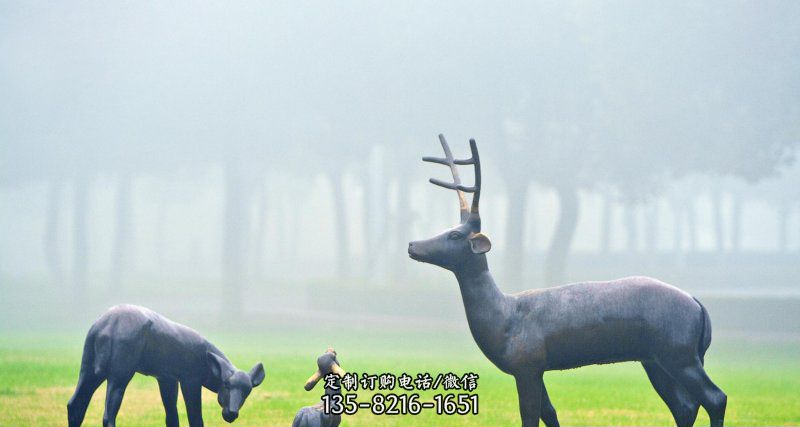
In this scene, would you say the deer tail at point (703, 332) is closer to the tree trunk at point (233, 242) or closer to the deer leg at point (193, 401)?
the deer leg at point (193, 401)

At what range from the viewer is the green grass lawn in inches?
347

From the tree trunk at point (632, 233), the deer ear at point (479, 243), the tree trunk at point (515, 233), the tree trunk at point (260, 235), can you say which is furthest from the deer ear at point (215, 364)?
the tree trunk at point (632, 233)

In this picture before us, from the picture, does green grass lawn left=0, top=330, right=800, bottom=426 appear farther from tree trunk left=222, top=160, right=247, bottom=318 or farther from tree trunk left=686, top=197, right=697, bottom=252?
tree trunk left=686, top=197, right=697, bottom=252

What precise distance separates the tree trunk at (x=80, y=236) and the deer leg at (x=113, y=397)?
1300 centimetres

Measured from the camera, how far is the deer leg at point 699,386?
5445 millimetres

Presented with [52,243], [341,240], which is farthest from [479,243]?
[52,243]

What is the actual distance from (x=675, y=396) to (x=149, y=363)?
10.4 ft

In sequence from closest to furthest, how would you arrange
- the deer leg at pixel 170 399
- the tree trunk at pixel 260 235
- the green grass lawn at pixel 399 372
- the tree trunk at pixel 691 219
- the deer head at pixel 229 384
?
the deer head at pixel 229 384 → the deer leg at pixel 170 399 → the green grass lawn at pixel 399 372 → the tree trunk at pixel 260 235 → the tree trunk at pixel 691 219

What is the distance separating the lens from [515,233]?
16.1m

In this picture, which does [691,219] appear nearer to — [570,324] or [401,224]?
[401,224]

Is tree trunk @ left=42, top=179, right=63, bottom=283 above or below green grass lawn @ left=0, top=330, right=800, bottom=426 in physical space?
above

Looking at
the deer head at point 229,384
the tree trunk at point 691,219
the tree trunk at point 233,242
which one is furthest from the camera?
the tree trunk at point 691,219

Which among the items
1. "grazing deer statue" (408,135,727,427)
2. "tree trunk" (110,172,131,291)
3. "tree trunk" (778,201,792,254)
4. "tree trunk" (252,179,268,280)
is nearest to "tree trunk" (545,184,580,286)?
"tree trunk" (778,201,792,254)

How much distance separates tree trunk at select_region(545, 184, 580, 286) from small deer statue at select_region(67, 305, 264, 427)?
1051cm
